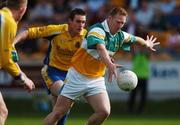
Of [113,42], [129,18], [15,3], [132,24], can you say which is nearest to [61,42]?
[113,42]

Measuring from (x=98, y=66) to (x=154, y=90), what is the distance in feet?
33.2

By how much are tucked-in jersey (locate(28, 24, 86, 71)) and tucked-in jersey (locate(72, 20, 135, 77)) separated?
43.9 inches

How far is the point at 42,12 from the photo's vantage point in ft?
81.6

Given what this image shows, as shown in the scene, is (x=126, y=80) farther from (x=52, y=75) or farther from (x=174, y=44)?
(x=174, y=44)

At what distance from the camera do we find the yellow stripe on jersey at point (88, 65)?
12.5 metres

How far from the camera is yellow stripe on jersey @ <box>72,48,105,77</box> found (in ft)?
40.9

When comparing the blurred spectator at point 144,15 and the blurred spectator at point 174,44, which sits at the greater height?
the blurred spectator at point 144,15

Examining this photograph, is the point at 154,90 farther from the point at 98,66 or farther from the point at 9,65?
the point at 9,65

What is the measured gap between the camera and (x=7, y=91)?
2272cm

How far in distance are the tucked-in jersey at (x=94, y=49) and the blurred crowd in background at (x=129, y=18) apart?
899cm

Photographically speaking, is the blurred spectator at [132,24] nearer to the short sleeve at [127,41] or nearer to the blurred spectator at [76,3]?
the blurred spectator at [76,3]

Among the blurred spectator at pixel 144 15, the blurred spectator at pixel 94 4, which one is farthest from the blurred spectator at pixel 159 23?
the blurred spectator at pixel 94 4

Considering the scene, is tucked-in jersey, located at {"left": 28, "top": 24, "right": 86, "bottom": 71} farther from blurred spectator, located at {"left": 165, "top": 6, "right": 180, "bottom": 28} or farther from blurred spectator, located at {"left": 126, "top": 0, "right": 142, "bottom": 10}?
blurred spectator, located at {"left": 165, "top": 6, "right": 180, "bottom": 28}

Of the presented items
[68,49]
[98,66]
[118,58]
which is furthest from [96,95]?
[118,58]
